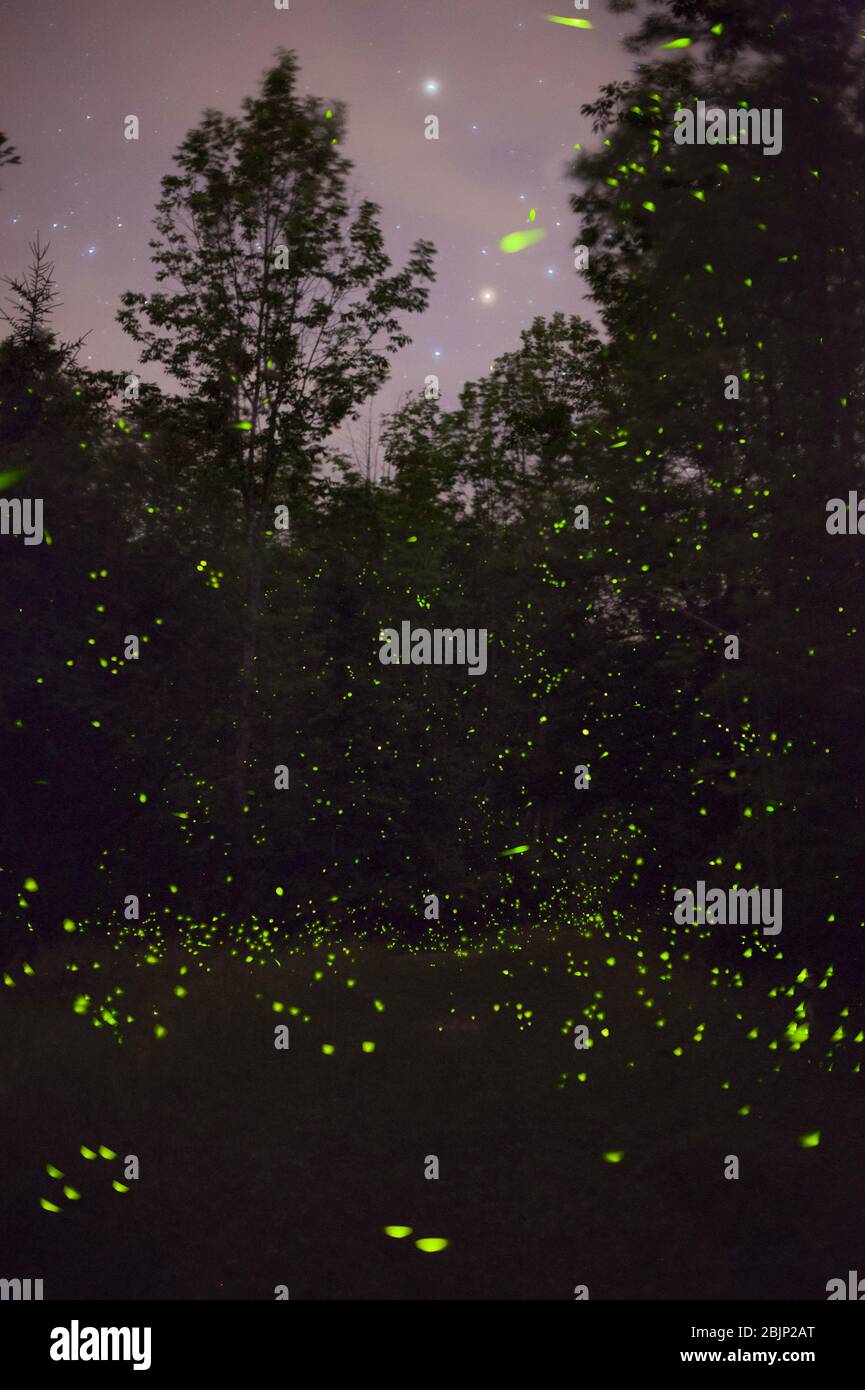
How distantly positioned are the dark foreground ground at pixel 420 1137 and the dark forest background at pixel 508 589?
1946 millimetres

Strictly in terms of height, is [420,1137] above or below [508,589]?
below

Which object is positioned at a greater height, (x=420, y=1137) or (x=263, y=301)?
(x=263, y=301)

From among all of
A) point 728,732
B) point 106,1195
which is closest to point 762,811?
point 728,732

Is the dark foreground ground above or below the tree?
below

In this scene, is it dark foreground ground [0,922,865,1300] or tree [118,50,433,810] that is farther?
tree [118,50,433,810]

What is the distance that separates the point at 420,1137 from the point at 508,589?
24.6 metres

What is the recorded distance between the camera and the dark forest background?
12.9m

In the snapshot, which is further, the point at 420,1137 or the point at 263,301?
the point at 263,301

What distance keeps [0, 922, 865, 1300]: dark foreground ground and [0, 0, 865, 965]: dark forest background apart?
1.95 m

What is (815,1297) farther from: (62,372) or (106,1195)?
(62,372)

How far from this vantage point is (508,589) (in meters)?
33.4

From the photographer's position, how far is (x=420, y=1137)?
9883mm

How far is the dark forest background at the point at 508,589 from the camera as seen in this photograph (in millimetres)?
12891

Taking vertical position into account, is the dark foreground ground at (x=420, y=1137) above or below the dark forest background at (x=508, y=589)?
below
